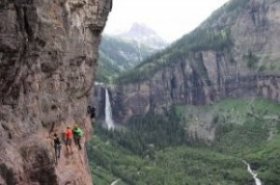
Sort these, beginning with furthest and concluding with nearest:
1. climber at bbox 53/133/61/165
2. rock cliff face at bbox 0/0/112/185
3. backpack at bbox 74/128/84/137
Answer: backpack at bbox 74/128/84/137, climber at bbox 53/133/61/165, rock cliff face at bbox 0/0/112/185

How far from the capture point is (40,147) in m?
48.5

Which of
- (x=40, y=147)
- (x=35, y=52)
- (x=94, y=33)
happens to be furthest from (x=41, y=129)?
(x=94, y=33)

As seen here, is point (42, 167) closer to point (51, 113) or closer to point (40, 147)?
point (40, 147)

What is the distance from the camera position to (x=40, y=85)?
5003 centimetres

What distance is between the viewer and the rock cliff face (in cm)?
4334

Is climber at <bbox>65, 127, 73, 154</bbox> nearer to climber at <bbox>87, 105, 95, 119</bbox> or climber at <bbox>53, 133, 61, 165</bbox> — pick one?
climber at <bbox>53, 133, 61, 165</bbox>

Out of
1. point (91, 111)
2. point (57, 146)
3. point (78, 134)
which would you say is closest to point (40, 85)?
point (57, 146)

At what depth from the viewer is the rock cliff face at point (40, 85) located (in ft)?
142

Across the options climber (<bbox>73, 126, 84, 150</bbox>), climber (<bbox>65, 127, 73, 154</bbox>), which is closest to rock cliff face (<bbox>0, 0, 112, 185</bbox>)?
climber (<bbox>65, 127, 73, 154</bbox>)

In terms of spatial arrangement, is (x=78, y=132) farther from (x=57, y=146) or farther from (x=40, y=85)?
(x=40, y=85)

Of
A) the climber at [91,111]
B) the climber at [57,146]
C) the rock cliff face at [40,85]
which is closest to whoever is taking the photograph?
the rock cliff face at [40,85]

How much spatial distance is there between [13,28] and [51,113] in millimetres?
11132

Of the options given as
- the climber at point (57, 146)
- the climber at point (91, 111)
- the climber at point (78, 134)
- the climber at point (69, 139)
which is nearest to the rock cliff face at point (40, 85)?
the climber at point (69, 139)

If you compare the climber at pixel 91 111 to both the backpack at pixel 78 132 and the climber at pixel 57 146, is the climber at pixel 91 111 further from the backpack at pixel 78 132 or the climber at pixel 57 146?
the climber at pixel 57 146
